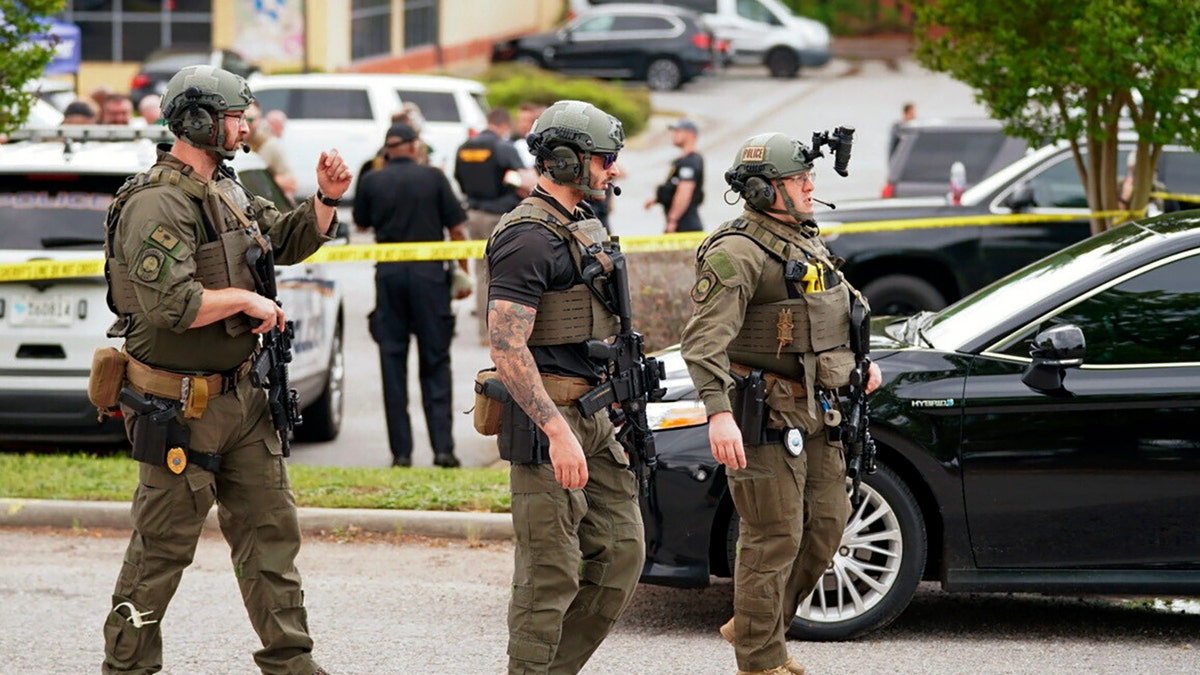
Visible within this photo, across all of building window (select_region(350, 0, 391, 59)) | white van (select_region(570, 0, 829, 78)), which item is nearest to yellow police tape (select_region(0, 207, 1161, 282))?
building window (select_region(350, 0, 391, 59))

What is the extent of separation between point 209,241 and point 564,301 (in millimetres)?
1129

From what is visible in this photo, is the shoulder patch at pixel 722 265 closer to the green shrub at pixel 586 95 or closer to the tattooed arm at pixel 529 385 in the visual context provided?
the tattooed arm at pixel 529 385

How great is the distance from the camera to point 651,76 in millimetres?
38219

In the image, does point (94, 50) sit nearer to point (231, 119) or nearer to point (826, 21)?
point (826, 21)

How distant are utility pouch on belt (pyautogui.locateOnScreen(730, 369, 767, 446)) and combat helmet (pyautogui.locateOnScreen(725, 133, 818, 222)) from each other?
1.75 feet

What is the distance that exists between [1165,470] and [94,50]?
3108 cm

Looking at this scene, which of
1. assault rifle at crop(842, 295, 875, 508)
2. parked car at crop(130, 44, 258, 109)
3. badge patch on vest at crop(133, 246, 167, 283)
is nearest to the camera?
badge patch on vest at crop(133, 246, 167, 283)

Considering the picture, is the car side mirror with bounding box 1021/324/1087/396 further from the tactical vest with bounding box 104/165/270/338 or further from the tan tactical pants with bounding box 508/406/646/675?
the tactical vest with bounding box 104/165/270/338

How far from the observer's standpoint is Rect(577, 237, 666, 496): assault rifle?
16.4ft

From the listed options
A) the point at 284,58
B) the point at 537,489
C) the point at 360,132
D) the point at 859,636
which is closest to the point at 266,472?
the point at 537,489

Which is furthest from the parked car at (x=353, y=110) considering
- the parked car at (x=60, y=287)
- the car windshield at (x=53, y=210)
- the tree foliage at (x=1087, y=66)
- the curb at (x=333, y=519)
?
the curb at (x=333, y=519)

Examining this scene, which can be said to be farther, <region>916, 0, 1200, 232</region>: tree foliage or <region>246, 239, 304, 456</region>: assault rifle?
<region>916, 0, 1200, 232</region>: tree foliage

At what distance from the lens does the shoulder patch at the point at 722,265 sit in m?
5.36

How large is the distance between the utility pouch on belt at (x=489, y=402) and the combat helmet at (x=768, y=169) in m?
1.06
